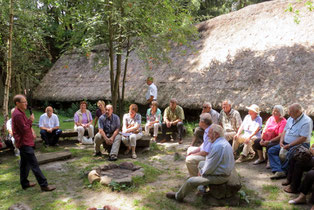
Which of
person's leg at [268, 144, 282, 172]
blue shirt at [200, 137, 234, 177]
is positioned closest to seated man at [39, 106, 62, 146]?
blue shirt at [200, 137, 234, 177]

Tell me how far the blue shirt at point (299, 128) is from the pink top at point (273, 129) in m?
0.35

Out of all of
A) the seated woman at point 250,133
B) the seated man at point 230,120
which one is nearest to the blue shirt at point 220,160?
the seated woman at point 250,133

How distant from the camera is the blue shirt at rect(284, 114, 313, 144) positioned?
14.5 ft

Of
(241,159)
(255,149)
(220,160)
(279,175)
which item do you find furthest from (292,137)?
(220,160)

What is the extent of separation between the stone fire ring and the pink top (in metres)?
2.59

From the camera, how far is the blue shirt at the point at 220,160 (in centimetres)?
356

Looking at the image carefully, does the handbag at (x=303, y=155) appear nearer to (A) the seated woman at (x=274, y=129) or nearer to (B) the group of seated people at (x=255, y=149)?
(B) the group of seated people at (x=255, y=149)

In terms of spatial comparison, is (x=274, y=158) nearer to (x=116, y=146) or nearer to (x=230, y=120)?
(x=230, y=120)

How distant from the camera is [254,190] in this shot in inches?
167

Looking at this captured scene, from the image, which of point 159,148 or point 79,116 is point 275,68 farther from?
point 79,116

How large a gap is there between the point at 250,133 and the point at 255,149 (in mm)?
354

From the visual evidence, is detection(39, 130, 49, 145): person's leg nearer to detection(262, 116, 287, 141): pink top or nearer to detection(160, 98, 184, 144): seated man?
detection(160, 98, 184, 144): seated man

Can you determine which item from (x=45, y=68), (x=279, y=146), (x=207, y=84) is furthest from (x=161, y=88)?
(x=45, y=68)

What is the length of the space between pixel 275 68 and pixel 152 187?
6.10 metres
